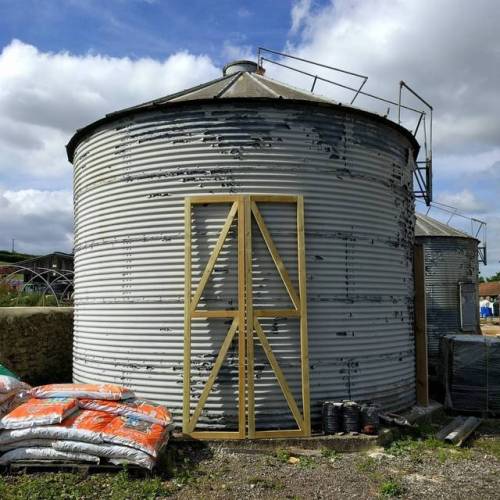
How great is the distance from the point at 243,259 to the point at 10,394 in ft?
13.0

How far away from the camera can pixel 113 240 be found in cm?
864

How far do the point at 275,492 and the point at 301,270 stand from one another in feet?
10.7

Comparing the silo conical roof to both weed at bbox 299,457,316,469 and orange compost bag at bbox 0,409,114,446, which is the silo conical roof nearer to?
orange compost bag at bbox 0,409,114,446

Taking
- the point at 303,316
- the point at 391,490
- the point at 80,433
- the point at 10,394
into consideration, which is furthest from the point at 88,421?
the point at 391,490

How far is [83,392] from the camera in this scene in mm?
7062

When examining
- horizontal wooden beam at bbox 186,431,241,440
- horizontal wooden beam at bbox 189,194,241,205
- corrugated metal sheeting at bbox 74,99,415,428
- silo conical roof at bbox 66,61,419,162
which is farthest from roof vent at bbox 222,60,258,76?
horizontal wooden beam at bbox 186,431,241,440

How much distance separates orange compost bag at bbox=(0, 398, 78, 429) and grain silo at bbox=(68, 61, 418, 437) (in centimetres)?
159

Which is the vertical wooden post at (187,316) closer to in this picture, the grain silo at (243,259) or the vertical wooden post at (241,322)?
the grain silo at (243,259)

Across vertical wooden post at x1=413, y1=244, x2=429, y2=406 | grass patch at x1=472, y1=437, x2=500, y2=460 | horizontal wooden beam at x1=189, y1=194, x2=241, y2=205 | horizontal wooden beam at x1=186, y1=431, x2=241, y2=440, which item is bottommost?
grass patch at x1=472, y1=437, x2=500, y2=460

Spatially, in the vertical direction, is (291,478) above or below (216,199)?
below

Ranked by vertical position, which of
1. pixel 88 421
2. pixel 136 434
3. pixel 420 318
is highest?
pixel 420 318

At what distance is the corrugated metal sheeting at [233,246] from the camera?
7852 mm

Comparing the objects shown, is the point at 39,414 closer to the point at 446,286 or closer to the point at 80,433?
the point at 80,433

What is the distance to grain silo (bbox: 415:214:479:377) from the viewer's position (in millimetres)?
19016
